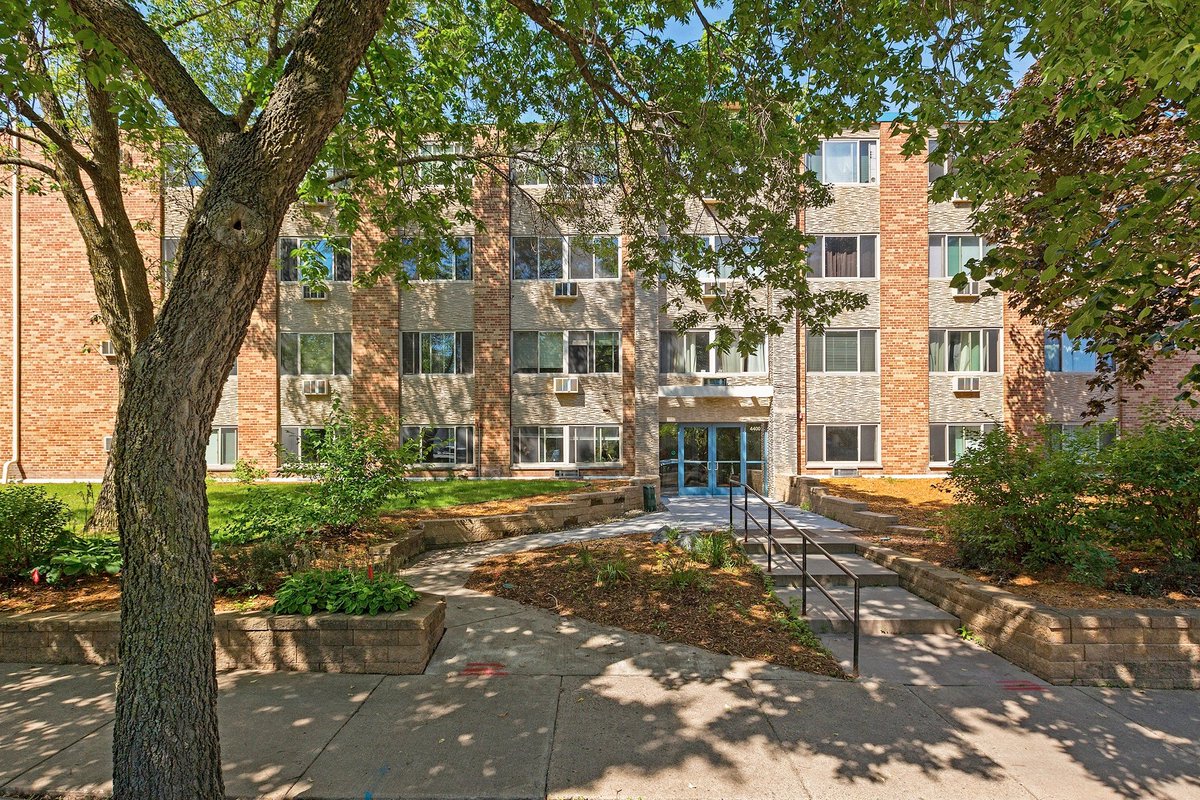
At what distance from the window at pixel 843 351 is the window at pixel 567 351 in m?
6.88

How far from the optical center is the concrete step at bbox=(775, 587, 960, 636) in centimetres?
555

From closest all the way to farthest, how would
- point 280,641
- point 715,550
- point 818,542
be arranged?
point 280,641
point 715,550
point 818,542

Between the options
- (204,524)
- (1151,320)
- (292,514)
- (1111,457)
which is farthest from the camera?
(1151,320)

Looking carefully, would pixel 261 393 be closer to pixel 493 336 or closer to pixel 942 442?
pixel 493 336

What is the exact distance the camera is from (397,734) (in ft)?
12.1

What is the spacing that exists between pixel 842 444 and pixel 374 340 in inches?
653

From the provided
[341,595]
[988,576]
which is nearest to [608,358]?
[988,576]

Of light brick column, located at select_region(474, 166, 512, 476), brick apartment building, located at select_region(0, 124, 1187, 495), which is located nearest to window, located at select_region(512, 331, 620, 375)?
brick apartment building, located at select_region(0, 124, 1187, 495)

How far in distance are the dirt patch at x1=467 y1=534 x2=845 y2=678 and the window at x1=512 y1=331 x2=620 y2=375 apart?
9.62 meters

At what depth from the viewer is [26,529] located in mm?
5922

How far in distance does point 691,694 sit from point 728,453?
Answer: 13987 millimetres

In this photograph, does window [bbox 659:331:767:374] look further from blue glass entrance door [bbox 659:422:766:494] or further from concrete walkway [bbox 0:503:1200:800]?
concrete walkway [bbox 0:503:1200:800]

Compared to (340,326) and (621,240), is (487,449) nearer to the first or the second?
(340,326)

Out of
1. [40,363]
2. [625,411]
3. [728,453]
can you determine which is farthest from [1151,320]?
[40,363]
